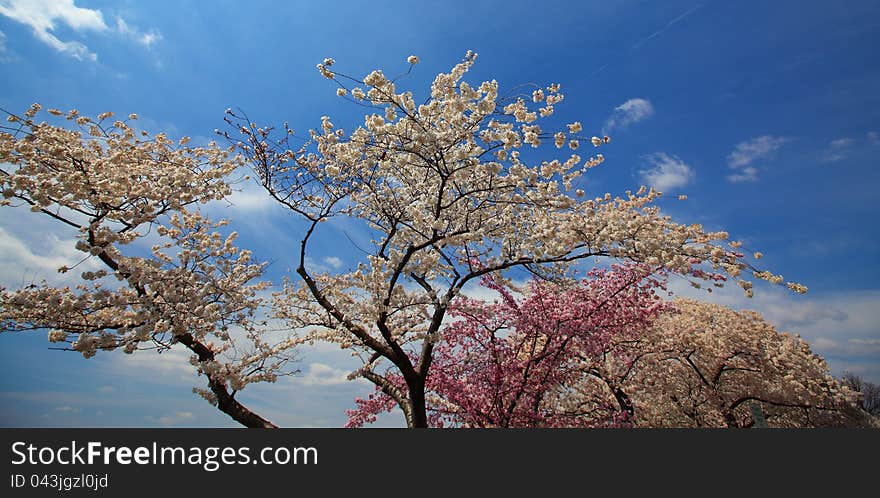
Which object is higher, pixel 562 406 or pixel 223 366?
pixel 223 366

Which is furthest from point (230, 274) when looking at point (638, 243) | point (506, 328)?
point (638, 243)

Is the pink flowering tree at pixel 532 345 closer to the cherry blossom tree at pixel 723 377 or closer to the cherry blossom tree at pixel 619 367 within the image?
the cherry blossom tree at pixel 619 367

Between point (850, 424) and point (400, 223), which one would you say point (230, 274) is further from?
point (850, 424)

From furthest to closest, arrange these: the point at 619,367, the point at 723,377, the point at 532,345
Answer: the point at 723,377
the point at 619,367
the point at 532,345

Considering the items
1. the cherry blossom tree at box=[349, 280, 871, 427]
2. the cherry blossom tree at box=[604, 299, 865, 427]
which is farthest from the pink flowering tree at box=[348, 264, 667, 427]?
the cherry blossom tree at box=[604, 299, 865, 427]

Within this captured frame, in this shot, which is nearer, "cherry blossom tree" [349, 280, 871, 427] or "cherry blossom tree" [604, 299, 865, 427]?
"cherry blossom tree" [349, 280, 871, 427]

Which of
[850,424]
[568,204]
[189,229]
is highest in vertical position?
[189,229]

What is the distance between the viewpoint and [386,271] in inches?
355

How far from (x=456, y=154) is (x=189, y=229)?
6.40m

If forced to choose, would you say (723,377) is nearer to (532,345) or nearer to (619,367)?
(619,367)

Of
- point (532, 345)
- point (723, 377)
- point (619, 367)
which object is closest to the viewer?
point (532, 345)

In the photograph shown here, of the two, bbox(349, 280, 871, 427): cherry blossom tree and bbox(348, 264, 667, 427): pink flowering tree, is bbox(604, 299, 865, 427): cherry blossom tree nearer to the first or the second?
bbox(349, 280, 871, 427): cherry blossom tree

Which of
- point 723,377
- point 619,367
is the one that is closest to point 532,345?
point 619,367

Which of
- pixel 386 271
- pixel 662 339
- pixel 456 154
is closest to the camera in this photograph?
pixel 456 154
